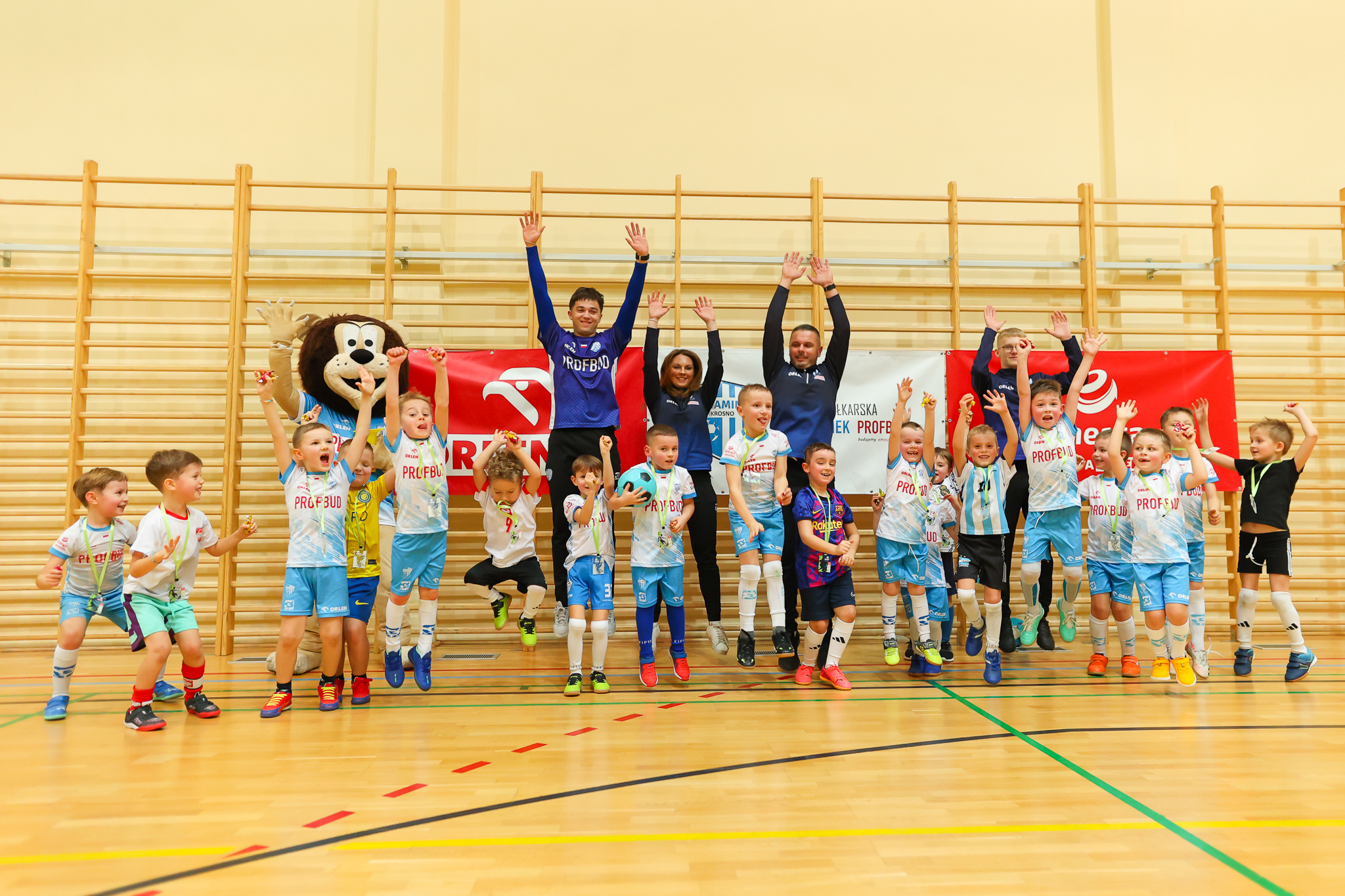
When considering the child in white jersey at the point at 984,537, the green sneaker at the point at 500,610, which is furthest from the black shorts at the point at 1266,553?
the green sneaker at the point at 500,610

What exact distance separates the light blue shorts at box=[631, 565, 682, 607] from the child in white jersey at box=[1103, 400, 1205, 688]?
2.52 metres

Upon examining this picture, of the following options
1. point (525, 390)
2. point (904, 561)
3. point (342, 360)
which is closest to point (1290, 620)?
point (904, 561)

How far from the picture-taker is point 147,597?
3.67m

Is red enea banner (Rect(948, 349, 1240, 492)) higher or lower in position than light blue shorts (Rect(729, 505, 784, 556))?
higher

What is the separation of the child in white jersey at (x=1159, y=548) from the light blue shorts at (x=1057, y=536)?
349 mm

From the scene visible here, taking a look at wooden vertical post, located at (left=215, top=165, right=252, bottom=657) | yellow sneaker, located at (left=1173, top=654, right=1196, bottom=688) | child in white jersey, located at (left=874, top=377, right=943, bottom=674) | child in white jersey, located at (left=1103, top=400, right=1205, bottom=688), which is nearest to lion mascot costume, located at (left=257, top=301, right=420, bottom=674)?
wooden vertical post, located at (left=215, top=165, right=252, bottom=657)

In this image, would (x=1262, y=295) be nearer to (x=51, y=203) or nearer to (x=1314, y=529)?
(x=1314, y=529)

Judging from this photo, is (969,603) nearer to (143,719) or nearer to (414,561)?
(414,561)

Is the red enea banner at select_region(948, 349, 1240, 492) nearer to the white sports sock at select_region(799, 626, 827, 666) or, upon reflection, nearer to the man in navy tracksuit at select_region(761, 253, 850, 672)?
the man in navy tracksuit at select_region(761, 253, 850, 672)

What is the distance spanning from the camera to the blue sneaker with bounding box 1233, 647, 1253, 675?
4.42m

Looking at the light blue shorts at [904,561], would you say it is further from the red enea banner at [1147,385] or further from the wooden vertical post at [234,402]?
the wooden vertical post at [234,402]

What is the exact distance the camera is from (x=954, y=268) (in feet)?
A: 19.1

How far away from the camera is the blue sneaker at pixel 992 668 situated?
4164 mm

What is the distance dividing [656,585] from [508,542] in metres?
1.16
